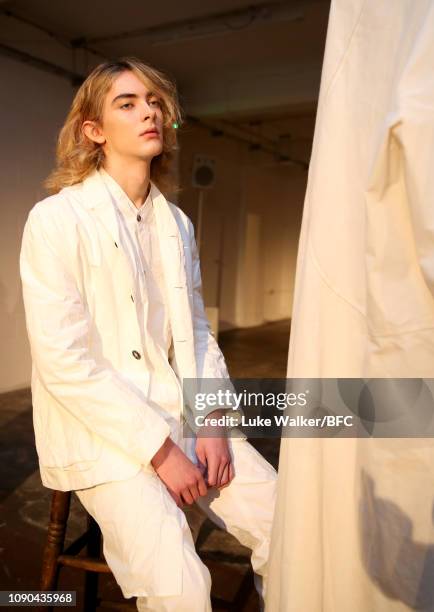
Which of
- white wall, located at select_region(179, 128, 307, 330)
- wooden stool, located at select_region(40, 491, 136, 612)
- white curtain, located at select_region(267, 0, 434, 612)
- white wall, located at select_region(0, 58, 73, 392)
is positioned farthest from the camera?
white wall, located at select_region(179, 128, 307, 330)

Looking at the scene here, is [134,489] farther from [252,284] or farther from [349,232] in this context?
[252,284]

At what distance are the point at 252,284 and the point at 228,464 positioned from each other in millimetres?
7015

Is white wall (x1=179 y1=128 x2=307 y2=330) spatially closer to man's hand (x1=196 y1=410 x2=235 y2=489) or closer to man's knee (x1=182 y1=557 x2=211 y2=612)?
man's hand (x1=196 y1=410 x2=235 y2=489)

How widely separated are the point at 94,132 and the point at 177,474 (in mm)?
869

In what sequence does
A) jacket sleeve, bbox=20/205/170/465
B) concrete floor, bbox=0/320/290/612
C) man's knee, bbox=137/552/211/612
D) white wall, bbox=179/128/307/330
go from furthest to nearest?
1. white wall, bbox=179/128/307/330
2. concrete floor, bbox=0/320/290/612
3. jacket sleeve, bbox=20/205/170/465
4. man's knee, bbox=137/552/211/612

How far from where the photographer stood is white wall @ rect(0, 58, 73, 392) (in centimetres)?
403

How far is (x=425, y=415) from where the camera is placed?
652 mm

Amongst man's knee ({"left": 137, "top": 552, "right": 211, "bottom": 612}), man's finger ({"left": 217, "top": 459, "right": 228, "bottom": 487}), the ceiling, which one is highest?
the ceiling

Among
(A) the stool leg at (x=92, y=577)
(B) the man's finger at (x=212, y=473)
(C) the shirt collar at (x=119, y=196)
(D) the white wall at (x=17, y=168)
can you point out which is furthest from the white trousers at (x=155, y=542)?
(D) the white wall at (x=17, y=168)

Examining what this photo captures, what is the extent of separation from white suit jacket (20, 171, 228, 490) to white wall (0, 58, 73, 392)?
3.20 metres

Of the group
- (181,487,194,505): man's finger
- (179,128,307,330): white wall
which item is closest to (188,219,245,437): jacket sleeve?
(181,487,194,505): man's finger

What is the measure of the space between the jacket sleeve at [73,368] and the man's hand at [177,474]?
0.12 ft

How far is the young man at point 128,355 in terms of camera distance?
0.96m

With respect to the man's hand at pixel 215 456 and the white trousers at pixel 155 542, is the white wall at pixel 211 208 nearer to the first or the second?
the man's hand at pixel 215 456
